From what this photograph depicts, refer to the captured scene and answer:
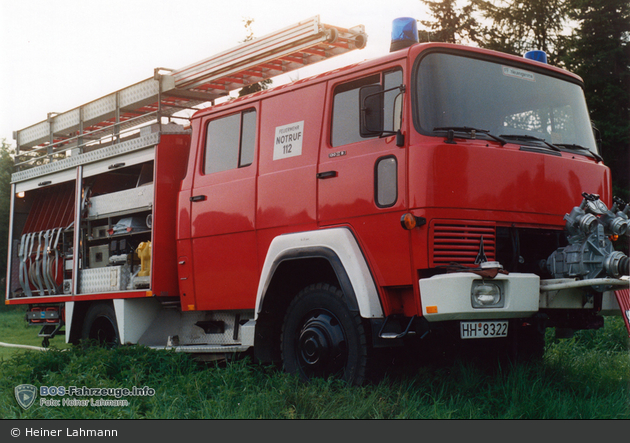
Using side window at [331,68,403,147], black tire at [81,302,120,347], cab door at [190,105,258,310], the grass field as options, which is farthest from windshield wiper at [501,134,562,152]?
black tire at [81,302,120,347]

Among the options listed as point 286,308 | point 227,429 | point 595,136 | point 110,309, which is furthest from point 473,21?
point 110,309

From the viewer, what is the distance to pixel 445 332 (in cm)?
509

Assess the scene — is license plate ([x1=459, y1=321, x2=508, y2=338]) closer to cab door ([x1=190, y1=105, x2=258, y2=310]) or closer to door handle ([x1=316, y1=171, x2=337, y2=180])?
door handle ([x1=316, y1=171, x2=337, y2=180])

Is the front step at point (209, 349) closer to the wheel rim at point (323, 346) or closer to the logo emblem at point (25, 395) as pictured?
the wheel rim at point (323, 346)

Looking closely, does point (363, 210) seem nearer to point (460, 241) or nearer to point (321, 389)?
point (460, 241)

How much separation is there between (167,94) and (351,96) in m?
3.11

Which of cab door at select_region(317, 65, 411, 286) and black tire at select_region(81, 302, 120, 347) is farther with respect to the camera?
black tire at select_region(81, 302, 120, 347)

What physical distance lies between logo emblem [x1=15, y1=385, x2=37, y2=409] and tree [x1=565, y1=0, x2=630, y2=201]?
9.81 metres

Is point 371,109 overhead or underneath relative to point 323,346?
overhead

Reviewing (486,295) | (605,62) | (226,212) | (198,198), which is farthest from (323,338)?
(605,62)

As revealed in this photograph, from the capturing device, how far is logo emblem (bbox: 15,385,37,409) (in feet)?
17.4

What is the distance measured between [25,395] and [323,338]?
91.2 inches

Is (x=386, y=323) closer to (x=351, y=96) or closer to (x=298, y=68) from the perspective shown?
(x=351, y=96)

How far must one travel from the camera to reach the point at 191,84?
25.7ft
